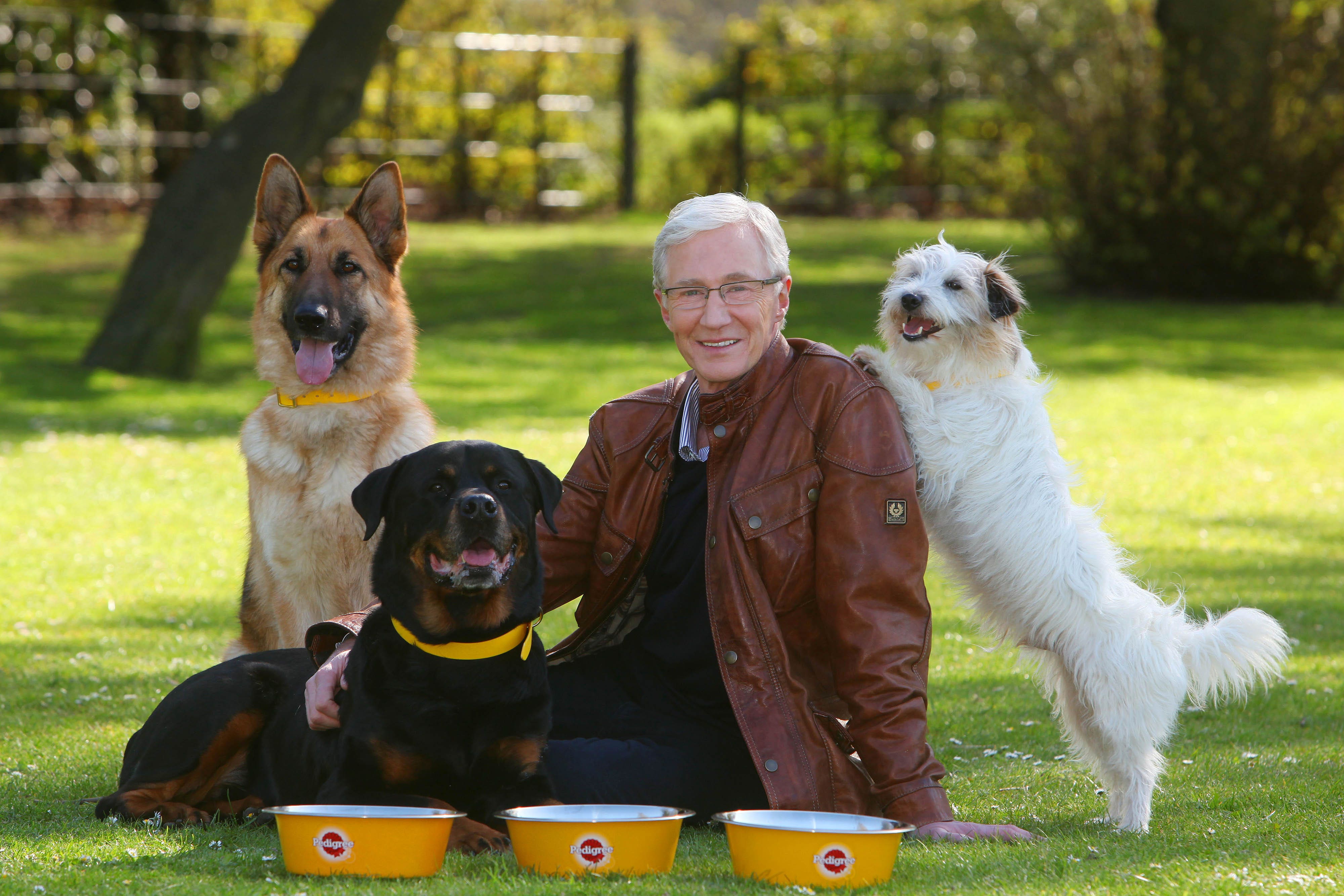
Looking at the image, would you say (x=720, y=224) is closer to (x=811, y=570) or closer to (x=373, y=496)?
(x=811, y=570)

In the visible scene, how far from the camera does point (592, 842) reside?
345 cm

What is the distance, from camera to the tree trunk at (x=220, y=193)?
44.8 feet

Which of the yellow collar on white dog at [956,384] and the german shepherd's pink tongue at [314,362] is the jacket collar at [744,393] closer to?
the yellow collar on white dog at [956,384]

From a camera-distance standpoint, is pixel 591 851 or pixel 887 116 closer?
pixel 591 851

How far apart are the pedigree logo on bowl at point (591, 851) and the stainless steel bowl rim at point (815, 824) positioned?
298mm

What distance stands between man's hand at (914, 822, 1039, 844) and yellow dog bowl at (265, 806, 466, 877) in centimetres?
132

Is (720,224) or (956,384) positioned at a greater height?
(720,224)

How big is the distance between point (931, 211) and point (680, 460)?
22.8 metres

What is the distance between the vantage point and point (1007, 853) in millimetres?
3736

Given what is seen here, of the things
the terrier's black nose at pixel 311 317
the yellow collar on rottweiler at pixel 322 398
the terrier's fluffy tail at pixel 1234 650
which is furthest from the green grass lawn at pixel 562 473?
the terrier's black nose at pixel 311 317

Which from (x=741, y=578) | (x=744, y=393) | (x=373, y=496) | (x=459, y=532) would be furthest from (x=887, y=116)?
(x=459, y=532)

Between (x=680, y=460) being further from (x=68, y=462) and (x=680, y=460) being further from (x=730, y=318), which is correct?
(x=68, y=462)

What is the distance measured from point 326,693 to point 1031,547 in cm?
218

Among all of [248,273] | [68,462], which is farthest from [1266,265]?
[68,462]
